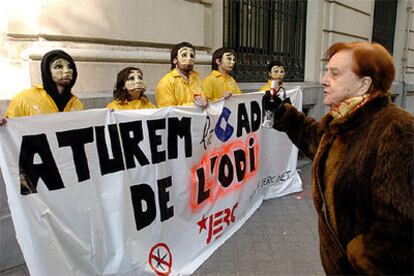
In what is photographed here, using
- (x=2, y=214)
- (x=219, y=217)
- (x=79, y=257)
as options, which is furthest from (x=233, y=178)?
(x=2, y=214)

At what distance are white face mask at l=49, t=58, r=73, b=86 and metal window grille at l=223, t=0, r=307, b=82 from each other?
4.44 metres

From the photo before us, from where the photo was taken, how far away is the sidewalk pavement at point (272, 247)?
140 inches

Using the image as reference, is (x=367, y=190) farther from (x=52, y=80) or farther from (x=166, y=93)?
(x=166, y=93)

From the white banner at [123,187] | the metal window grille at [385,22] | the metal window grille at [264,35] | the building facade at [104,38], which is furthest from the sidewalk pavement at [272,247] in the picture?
the metal window grille at [385,22]

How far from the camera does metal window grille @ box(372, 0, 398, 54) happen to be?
1207cm

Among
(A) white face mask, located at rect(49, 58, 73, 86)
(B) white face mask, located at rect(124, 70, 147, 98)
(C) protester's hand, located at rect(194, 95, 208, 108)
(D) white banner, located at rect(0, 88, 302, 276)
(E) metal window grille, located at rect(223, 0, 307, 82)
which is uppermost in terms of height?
(E) metal window grille, located at rect(223, 0, 307, 82)

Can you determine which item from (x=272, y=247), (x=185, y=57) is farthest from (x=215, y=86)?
(x=272, y=247)

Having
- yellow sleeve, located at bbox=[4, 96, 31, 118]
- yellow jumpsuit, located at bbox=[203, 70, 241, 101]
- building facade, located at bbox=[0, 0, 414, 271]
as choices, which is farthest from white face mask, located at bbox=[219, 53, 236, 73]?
yellow sleeve, located at bbox=[4, 96, 31, 118]

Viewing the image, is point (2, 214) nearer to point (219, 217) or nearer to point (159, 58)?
point (219, 217)

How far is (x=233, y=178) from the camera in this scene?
4273mm

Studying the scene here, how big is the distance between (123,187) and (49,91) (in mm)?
1012

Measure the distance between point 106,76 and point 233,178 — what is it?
1953 mm

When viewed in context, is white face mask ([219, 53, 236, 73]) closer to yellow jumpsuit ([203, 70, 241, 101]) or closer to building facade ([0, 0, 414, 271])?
yellow jumpsuit ([203, 70, 241, 101])

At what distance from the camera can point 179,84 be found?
14.0ft
